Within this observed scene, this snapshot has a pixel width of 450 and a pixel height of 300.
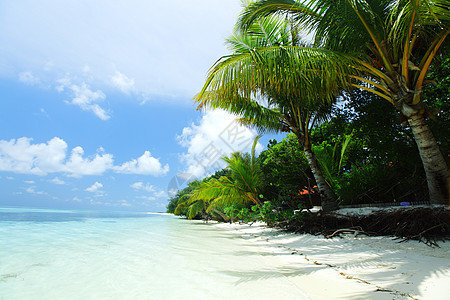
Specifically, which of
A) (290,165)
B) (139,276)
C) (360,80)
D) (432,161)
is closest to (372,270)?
(139,276)

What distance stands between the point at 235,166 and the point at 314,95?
5874mm

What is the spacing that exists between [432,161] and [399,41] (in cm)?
233

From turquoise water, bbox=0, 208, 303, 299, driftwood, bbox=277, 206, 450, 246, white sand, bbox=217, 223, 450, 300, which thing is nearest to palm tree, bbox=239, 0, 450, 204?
driftwood, bbox=277, 206, 450, 246

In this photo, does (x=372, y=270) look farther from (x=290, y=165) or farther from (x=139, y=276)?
(x=290, y=165)

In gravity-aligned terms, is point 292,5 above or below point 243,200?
above

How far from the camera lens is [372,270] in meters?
2.69

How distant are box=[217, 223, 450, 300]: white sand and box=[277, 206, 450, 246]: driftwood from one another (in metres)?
0.24

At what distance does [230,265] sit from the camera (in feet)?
11.1

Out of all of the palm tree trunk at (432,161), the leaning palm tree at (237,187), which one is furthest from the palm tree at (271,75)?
the leaning palm tree at (237,187)

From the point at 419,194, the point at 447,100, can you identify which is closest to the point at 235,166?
the point at 419,194

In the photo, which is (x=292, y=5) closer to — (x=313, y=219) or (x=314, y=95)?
(x=314, y=95)

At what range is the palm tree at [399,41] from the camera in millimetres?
4102

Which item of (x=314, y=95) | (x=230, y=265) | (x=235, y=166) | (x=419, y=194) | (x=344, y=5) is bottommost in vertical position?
(x=230, y=265)

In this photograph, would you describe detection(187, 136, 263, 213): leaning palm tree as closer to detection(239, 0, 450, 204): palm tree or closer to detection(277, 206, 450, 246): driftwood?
detection(277, 206, 450, 246): driftwood
